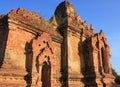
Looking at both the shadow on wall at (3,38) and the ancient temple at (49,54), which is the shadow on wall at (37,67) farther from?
the shadow on wall at (3,38)

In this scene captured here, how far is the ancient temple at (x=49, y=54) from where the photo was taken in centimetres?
977

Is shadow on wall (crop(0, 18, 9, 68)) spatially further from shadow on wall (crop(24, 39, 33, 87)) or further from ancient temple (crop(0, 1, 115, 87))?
shadow on wall (crop(24, 39, 33, 87))

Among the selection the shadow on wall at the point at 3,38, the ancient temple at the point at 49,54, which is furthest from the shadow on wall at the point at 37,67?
the shadow on wall at the point at 3,38

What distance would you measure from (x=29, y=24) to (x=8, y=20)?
1497 millimetres

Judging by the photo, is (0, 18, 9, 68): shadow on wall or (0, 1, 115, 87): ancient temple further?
(0, 1, 115, 87): ancient temple

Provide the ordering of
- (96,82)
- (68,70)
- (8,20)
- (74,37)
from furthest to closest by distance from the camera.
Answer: (74,37) → (96,82) → (68,70) → (8,20)

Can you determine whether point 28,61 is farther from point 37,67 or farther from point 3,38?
point 3,38

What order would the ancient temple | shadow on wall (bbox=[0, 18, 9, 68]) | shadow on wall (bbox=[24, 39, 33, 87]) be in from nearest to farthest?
1. shadow on wall (bbox=[0, 18, 9, 68])
2. the ancient temple
3. shadow on wall (bbox=[24, 39, 33, 87])

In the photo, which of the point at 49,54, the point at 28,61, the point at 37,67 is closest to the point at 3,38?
the point at 28,61

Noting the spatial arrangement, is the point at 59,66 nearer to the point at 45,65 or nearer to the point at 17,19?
the point at 45,65

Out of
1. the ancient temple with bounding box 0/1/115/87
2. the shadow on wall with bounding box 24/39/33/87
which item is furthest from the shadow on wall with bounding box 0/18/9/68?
the shadow on wall with bounding box 24/39/33/87

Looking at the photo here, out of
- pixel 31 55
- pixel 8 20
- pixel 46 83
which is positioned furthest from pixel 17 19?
pixel 46 83

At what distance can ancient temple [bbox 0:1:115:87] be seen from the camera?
977 cm

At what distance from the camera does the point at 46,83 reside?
11172 mm
